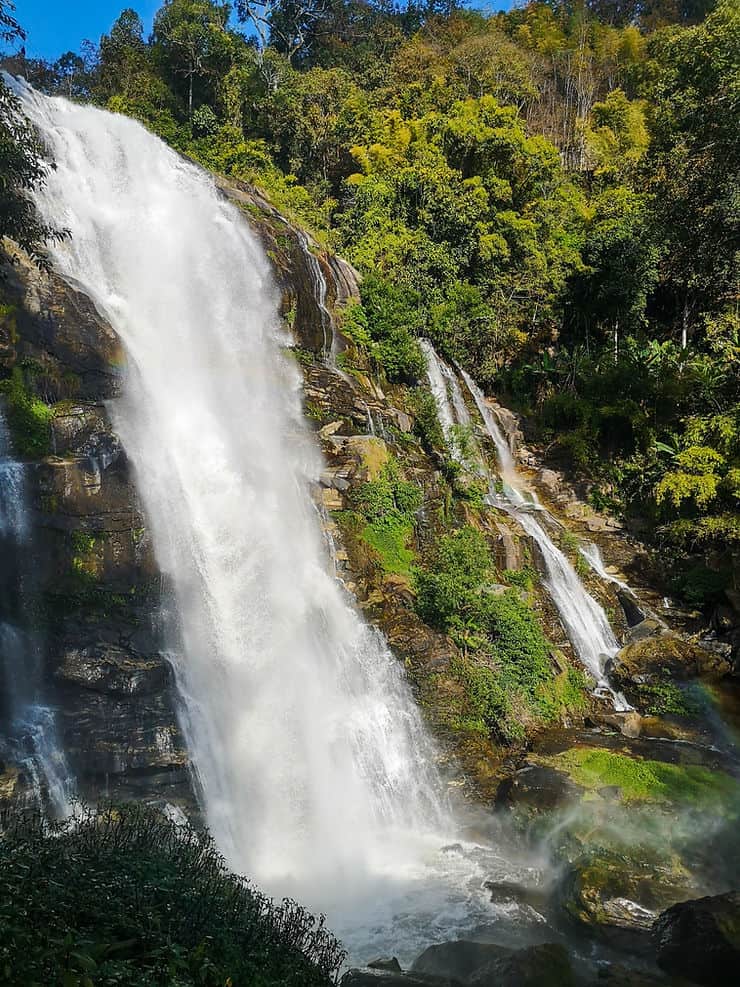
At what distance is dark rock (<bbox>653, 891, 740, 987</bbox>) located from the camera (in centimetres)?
690

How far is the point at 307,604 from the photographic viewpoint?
42.1ft

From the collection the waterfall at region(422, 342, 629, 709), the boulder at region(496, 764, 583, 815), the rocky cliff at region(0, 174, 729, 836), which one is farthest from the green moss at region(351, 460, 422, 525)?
the boulder at region(496, 764, 583, 815)

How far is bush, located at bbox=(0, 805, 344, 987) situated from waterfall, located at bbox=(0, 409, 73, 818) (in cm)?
174

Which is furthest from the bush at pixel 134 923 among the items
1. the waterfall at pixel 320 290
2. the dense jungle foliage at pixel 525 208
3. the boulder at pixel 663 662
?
the waterfall at pixel 320 290

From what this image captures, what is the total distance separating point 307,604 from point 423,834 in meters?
4.40

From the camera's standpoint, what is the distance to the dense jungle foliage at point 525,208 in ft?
65.7

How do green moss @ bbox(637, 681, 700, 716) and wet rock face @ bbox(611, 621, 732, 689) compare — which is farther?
wet rock face @ bbox(611, 621, 732, 689)

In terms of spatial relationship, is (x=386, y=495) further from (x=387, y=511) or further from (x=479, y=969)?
(x=479, y=969)

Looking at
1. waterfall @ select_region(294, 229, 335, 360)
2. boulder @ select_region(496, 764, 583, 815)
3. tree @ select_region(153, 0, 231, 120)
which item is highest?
tree @ select_region(153, 0, 231, 120)

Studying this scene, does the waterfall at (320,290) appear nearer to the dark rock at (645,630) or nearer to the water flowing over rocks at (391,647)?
the water flowing over rocks at (391,647)

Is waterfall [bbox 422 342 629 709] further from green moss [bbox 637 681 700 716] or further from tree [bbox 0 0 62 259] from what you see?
tree [bbox 0 0 62 259]

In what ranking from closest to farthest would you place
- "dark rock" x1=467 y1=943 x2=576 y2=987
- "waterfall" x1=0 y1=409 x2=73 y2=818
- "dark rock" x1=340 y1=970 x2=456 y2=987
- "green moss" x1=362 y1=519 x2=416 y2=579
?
1. "dark rock" x1=467 y1=943 x2=576 y2=987
2. "dark rock" x1=340 y1=970 x2=456 y2=987
3. "waterfall" x1=0 y1=409 x2=73 y2=818
4. "green moss" x1=362 y1=519 x2=416 y2=579

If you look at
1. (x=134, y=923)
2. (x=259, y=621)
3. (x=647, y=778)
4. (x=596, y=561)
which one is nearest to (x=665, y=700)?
(x=647, y=778)

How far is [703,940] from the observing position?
716cm
